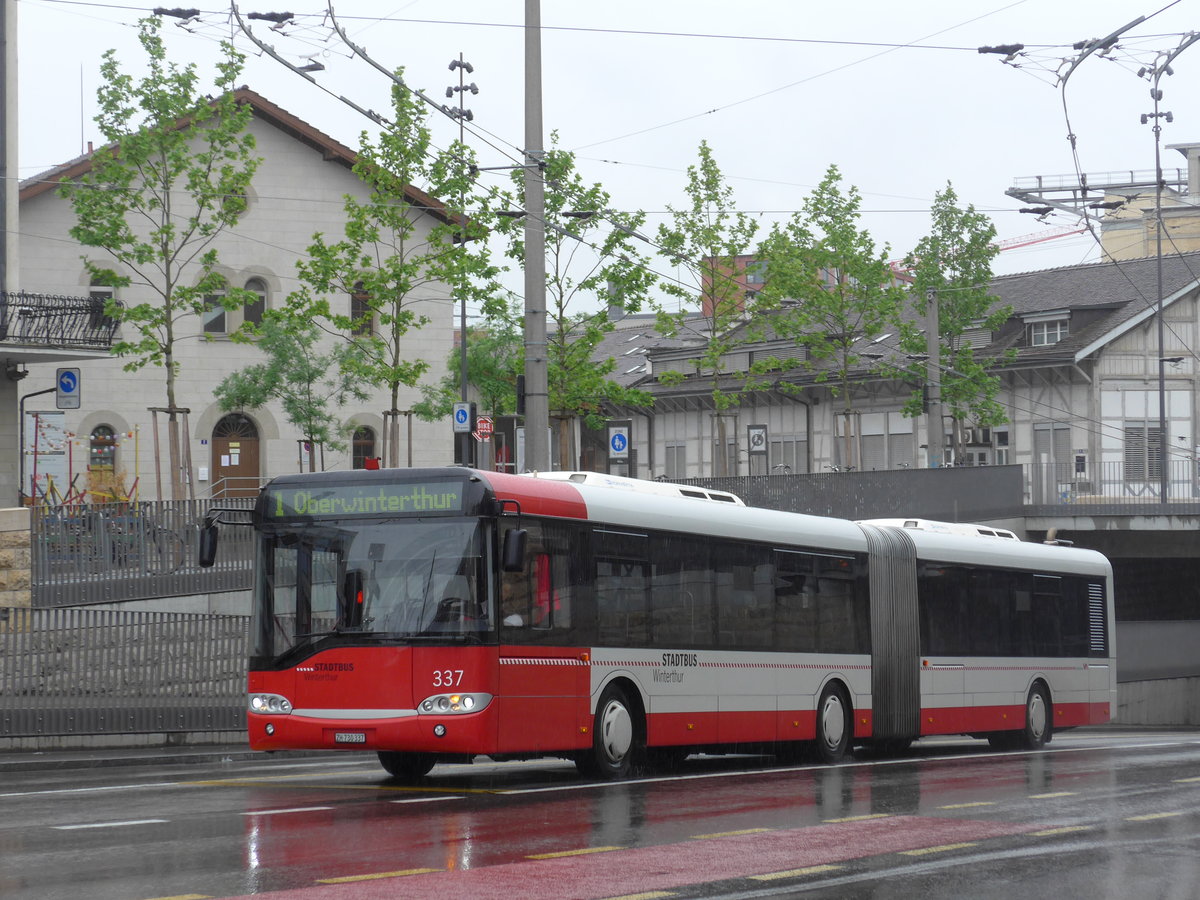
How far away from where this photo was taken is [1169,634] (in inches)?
1841

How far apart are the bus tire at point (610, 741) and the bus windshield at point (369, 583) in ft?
6.64

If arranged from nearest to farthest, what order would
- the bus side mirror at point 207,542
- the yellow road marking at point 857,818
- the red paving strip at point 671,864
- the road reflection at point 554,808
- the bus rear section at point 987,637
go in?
the red paving strip at point 671,864 → the road reflection at point 554,808 → the yellow road marking at point 857,818 → the bus side mirror at point 207,542 → the bus rear section at point 987,637

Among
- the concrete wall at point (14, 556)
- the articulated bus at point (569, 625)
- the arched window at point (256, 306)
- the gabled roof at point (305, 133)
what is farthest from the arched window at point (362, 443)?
the articulated bus at point (569, 625)

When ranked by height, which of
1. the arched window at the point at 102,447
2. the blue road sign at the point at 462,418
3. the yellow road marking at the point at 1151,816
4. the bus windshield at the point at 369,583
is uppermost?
the arched window at the point at 102,447

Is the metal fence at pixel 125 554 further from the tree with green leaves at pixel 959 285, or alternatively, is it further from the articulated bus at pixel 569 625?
the tree with green leaves at pixel 959 285

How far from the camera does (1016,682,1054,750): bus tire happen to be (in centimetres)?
2441

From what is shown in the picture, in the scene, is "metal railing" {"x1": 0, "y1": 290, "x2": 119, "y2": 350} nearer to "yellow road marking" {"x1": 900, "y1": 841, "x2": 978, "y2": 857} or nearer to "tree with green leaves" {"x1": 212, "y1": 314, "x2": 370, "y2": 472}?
"tree with green leaves" {"x1": 212, "y1": 314, "x2": 370, "y2": 472}

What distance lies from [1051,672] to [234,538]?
12365 millimetres

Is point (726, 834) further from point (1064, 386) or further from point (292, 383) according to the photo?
point (1064, 386)

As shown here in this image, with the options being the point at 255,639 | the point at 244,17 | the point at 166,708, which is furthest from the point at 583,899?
the point at 244,17

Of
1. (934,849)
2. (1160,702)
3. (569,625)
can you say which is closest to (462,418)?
(569,625)

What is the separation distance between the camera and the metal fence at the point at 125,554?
23.9m

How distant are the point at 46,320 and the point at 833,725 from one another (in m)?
16.4

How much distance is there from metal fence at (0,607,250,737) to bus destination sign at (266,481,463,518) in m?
5.81
